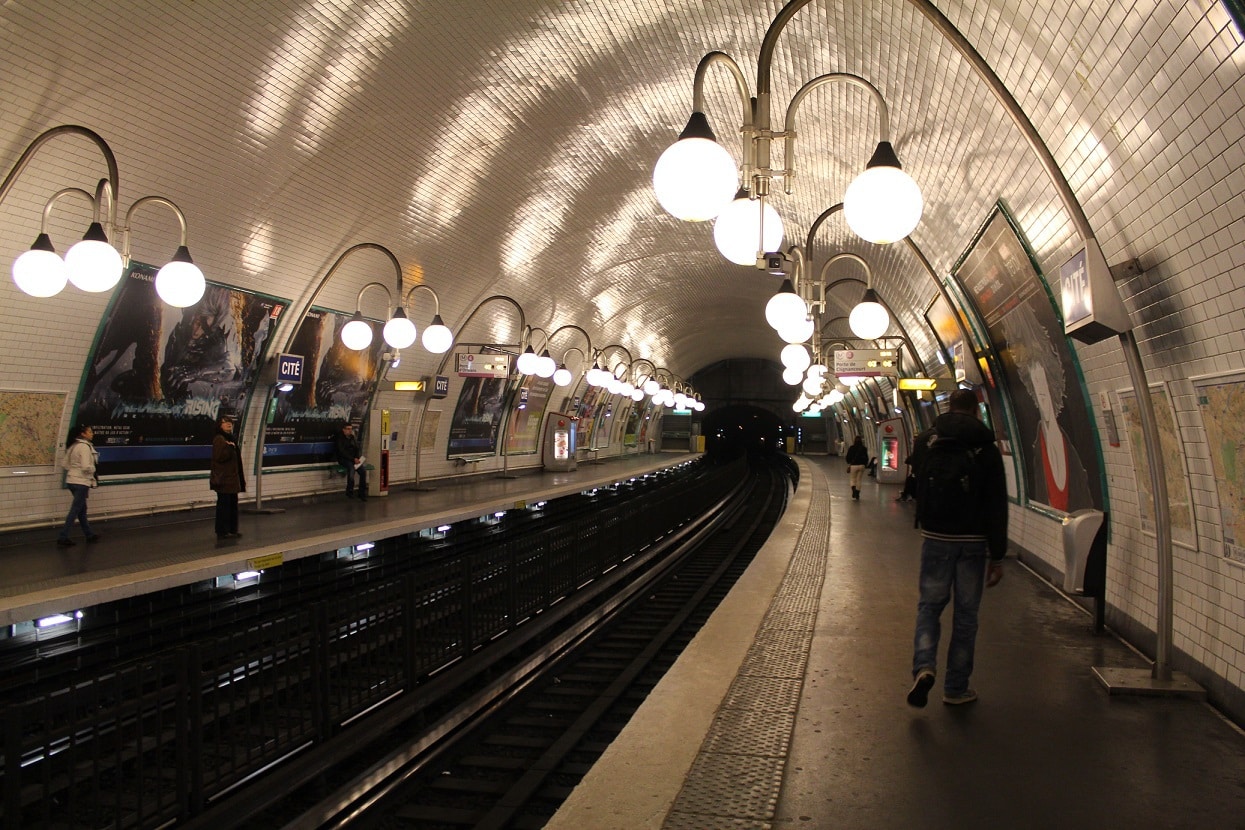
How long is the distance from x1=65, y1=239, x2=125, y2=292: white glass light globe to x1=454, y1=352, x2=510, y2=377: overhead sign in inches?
437

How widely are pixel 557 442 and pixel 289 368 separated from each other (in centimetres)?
1487

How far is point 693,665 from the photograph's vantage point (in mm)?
5645

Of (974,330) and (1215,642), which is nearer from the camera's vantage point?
(1215,642)

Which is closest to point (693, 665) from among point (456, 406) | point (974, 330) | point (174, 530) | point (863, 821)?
point (863, 821)

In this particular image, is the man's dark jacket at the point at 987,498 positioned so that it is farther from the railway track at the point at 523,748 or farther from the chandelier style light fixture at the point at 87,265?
the chandelier style light fixture at the point at 87,265

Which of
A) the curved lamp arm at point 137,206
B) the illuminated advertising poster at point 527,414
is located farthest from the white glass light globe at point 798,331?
Result: the illuminated advertising poster at point 527,414

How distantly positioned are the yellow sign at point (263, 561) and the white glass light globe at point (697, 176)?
714cm

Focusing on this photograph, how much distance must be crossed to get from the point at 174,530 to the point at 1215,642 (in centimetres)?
1102

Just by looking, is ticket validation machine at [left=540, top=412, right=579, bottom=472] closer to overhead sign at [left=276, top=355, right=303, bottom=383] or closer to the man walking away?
overhead sign at [left=276, top=355, right=303, bottom=383]

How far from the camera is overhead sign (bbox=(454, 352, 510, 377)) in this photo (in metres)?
18.0

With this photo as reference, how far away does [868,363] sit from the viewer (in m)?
13.3

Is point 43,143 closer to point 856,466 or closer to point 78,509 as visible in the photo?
point 78,509

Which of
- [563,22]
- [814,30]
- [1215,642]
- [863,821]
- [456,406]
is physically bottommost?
[863,821]

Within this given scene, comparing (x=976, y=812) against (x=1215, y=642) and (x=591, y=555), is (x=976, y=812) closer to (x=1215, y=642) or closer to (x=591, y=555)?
(x=1215, y=642)
